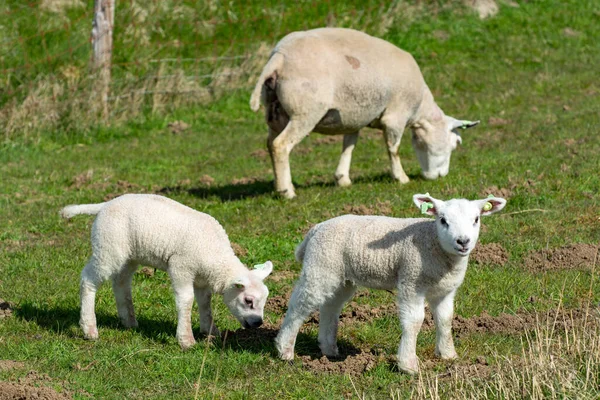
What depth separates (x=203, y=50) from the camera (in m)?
18.2

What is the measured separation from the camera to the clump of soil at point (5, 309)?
312 inches

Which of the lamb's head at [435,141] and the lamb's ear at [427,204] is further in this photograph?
the lamb's head at [435,141]

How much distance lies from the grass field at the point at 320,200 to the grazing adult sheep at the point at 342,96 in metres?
0.44

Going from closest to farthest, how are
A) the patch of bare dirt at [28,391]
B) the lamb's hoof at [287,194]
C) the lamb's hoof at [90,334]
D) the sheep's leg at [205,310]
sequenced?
1. the patch of bare dirt at [28,391]
2. the lamb's hoof at [90,334]
3. the sheep's leg at [205,310]
4. the lamb's hoof at [287,194]

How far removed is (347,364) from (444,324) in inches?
28.6

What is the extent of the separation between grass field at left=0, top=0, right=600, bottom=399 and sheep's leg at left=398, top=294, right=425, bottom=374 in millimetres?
101

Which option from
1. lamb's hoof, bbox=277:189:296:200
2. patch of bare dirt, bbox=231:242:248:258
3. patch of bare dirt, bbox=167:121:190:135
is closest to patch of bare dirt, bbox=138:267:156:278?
patch of bare dirt, bbox=231:242:248:258

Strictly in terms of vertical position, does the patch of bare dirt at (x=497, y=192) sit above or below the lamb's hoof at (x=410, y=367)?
below

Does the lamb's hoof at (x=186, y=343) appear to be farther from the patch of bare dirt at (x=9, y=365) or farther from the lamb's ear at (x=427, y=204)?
the lamb's ear at (x=427, y=204)

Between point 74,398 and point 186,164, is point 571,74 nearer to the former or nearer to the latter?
point 186,164

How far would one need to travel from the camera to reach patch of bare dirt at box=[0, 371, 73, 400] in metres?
6.07

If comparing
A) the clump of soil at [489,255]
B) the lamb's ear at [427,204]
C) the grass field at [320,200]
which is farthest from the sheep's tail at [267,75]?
the lamb's ear at [427,204]

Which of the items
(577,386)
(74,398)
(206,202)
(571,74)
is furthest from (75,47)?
(577,386)

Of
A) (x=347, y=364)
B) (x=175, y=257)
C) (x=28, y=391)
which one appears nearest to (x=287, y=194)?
(x=175, y=257)
